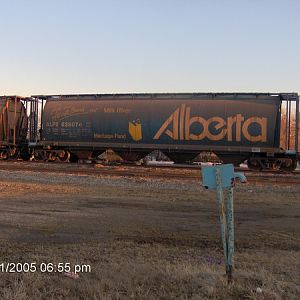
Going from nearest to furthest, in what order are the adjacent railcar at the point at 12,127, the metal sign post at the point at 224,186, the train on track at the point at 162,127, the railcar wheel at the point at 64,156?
the metal sign post at the point at 224,186 → the train on track at the point at 162,127 → the railcar wheel at the point at 64,156 → the adjacent railcar at the point at 12,127

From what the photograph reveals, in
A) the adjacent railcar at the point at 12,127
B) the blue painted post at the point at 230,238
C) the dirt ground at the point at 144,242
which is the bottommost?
the dirt ground at the point at 144,242

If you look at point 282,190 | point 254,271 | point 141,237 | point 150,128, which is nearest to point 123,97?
point 150,128

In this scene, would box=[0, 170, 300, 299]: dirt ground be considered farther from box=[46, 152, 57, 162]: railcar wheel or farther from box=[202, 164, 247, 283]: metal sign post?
box=[46, 152, 57, 162]: railcar wheel

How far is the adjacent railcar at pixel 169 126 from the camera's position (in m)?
21.7

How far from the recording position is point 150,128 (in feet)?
76.8

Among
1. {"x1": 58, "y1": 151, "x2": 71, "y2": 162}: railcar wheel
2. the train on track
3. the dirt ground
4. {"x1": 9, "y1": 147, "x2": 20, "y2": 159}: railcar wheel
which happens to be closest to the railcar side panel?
the train on track

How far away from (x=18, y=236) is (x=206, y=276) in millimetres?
3953

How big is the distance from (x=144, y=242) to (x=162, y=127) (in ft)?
52.6

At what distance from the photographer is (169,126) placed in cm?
2305

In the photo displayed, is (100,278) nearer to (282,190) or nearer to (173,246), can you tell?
(173,246)

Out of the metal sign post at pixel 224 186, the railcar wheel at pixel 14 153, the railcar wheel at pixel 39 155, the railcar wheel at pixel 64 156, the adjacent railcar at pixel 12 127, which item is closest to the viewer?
the metal sign post at pixel 224 186

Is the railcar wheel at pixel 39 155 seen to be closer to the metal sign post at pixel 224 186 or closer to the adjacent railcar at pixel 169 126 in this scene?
the adjacent railcar at pixel 169 126

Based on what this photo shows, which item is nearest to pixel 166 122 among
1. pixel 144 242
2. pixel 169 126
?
pixel 169 126

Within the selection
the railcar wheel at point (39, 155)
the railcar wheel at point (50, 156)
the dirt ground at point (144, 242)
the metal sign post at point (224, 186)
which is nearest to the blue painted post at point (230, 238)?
the metal sign post at point (224, 186)
